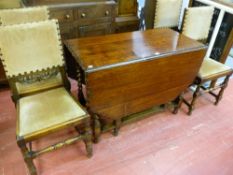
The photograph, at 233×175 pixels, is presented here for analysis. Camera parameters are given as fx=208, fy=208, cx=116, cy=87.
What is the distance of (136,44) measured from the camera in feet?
5.93

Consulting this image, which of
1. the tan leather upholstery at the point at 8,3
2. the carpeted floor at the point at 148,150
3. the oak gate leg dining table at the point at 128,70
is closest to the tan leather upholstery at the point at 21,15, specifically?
the oak gate leg dining table at the point at 128,70

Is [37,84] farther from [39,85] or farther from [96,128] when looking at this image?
[96,128]

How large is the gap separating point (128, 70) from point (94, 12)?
3.84ft

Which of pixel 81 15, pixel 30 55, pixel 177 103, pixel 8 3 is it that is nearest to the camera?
pixel 30 55

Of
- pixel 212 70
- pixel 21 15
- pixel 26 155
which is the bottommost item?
pixel 26 155

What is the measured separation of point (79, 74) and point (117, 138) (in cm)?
72

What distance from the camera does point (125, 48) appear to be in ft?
5.64

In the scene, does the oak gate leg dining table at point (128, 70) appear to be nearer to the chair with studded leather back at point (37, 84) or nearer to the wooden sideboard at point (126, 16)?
the chair with studded leather back at point (37, 84)

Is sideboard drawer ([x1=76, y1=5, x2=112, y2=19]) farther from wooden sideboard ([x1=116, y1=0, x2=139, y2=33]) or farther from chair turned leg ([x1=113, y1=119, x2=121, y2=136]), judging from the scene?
chair turned leg ([x1=113, y1=119, x2=121, y2=136])

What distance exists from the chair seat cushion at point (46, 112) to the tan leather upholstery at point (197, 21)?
1.45 metres

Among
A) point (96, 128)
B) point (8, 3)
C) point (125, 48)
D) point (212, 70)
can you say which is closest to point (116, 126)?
point (96, 128)

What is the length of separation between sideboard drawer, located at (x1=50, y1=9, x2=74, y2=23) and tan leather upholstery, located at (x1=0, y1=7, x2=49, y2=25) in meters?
0.41

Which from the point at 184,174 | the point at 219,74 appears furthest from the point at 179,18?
the point at 184,174

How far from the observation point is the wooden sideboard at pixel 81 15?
222 cm
